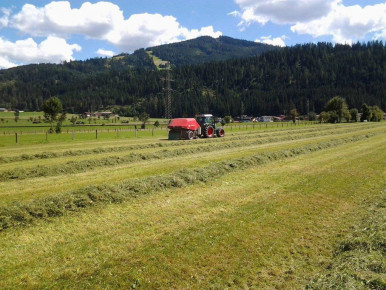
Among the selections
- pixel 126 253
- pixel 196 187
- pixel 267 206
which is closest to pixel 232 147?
pixel 196 187

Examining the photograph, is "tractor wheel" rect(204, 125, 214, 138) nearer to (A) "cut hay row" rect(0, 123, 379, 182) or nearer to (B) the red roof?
(B) the red roof

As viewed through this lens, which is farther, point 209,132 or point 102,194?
point 209,132

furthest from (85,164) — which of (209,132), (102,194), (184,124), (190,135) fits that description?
(209,132)

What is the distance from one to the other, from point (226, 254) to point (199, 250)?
64 centimetres

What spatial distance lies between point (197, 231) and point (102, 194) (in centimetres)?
447

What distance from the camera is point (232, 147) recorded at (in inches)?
1098

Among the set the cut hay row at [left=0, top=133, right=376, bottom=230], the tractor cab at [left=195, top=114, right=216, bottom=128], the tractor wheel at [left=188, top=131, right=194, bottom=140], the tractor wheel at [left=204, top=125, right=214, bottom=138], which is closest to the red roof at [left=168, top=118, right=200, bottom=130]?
the tractor wheel at [left=188, top=131, right=194, bottom=140]

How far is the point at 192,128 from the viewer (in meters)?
36.9

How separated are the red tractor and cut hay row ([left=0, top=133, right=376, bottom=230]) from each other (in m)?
19.7

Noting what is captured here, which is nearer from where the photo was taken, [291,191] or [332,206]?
[332,206]

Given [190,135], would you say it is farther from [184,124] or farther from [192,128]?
[184,124]

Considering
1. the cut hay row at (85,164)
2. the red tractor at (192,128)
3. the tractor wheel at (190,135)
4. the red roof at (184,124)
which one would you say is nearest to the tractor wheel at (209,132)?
the red tractor at (192,128)

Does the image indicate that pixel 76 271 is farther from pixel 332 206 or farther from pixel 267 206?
pixel 332 206

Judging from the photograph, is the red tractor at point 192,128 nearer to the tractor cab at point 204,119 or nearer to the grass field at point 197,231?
the tractor cab at point 204,119
